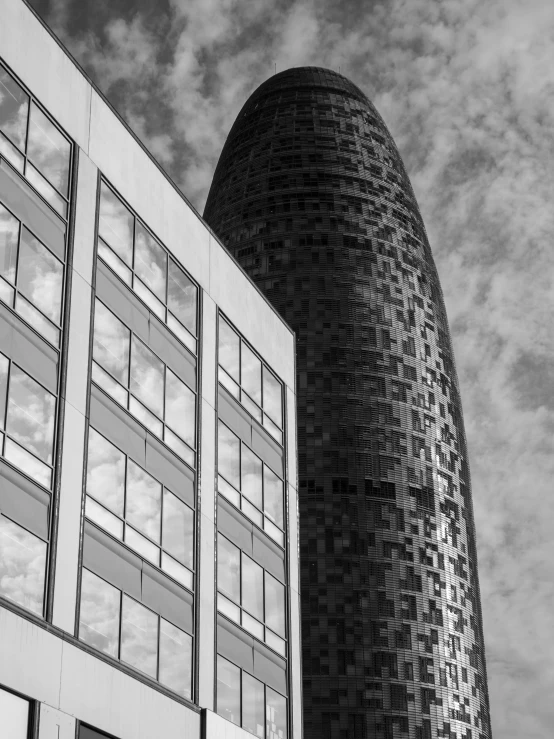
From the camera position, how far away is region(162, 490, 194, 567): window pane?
128 ft

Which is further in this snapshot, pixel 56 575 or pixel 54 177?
pixel 54 177

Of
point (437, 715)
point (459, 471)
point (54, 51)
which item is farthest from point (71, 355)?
point (459, 471)

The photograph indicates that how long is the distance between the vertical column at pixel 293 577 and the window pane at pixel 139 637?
35.1 ft

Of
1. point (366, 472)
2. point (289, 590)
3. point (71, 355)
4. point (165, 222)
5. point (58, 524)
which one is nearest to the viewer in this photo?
point (58, 524)

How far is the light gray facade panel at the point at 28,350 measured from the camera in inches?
1266

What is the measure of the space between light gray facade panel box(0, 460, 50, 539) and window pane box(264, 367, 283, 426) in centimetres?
1784

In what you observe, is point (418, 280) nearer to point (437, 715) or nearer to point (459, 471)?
point (459, 471)

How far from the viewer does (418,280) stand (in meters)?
182

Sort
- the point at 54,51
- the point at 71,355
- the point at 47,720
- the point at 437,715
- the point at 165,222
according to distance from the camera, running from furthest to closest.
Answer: the point at 437,715, the point at 165,222, the point at 54,51, the point at 71,355, the point at 47,720

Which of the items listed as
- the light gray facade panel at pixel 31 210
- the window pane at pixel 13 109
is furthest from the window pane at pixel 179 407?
the window pane at pixel 13 109

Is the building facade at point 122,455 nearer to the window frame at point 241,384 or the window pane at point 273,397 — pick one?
the window frame at point 241,384

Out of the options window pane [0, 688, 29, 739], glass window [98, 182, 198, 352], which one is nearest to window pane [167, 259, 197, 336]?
glass window [98, 182, 198, 352]

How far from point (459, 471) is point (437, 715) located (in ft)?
114

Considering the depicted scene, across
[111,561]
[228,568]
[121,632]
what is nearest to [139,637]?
[121,632]
